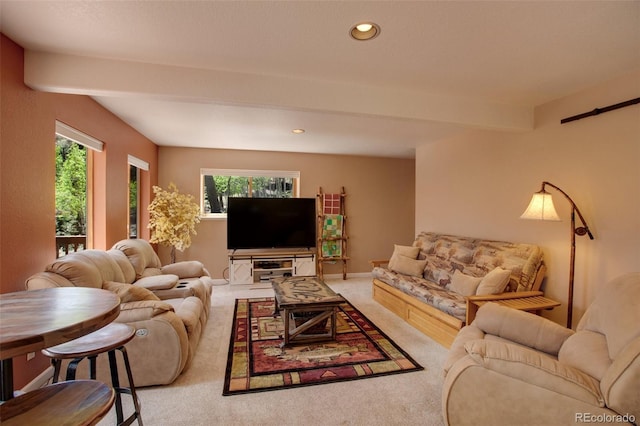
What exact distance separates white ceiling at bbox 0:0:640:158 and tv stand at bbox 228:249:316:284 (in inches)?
106

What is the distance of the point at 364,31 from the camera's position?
74.1 inches

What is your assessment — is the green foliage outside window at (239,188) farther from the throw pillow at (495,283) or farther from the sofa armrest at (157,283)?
the throw pillow at (495,283)

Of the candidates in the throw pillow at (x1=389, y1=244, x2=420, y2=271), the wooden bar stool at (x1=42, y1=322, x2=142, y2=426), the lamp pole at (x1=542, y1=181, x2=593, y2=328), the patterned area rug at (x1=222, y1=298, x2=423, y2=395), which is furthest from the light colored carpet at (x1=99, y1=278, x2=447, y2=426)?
the throw pillow at (x1=389, y1=244, x2=420, y2=271)

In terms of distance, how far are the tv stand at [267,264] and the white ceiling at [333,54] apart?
2.70 metres

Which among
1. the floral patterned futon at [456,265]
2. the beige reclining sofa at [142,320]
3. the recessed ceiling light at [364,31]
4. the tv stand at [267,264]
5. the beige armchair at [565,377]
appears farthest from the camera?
the tv stand at [267,264]

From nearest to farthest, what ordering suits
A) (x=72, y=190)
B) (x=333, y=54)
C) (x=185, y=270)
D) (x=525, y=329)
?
(x=525, y=329), (x=333, y=54), (x=72, y=190), (x=185, y=270)

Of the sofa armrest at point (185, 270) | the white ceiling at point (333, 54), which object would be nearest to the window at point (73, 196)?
the white ceiling at point (333, 54)

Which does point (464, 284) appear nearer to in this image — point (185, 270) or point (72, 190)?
point (185, 270)

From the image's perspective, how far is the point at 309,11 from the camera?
1.68 metres

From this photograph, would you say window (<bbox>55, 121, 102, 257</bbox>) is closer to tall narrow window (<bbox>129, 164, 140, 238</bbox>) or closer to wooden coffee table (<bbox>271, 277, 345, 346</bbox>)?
tall narrow window (<bbox>129, 164, 140, 238</bbox>)

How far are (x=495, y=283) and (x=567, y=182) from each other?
1159 millimetres

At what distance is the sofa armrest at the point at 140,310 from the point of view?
2273 mm

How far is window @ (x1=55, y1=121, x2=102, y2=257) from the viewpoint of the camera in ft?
10.6

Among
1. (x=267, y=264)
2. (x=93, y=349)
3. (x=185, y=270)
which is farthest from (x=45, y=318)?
(x=267, y=264)
